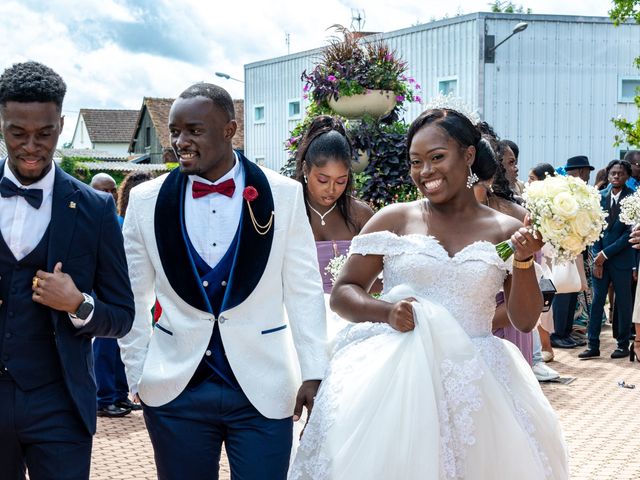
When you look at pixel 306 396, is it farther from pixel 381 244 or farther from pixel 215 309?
pixel 381 244

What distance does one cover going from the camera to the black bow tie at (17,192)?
11.8 ft

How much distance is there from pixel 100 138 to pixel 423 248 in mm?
78734

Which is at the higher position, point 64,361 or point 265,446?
point 64,361

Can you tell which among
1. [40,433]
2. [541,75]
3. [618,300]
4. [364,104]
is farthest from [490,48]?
[40,433]

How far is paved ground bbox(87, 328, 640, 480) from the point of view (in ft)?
24.3

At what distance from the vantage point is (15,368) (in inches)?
138

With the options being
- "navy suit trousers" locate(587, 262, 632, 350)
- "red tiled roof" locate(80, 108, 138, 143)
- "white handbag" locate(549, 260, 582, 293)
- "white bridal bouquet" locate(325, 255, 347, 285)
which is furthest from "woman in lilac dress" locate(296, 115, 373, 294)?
"red tiled roof" locate(80, 108, 138, 143)

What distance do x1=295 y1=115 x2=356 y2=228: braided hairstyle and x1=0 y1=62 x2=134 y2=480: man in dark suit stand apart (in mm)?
2670

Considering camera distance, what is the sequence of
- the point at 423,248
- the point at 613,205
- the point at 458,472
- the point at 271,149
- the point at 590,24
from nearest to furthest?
the point at 458,472 < the point at 423,248 < the point at 613,205 < the point at 590,24 < the point at 271,149

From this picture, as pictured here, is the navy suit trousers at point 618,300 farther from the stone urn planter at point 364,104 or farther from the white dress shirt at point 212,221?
the white dress shirt at point 212,221

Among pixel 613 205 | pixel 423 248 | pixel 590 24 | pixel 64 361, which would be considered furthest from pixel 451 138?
pixel 590 24

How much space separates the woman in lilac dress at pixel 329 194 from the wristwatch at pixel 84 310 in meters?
2.66

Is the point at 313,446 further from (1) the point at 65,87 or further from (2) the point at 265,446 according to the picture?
(1) the point at 65,87

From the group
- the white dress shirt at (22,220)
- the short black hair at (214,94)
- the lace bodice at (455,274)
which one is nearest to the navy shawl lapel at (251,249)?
the short black hair at (214,94)
